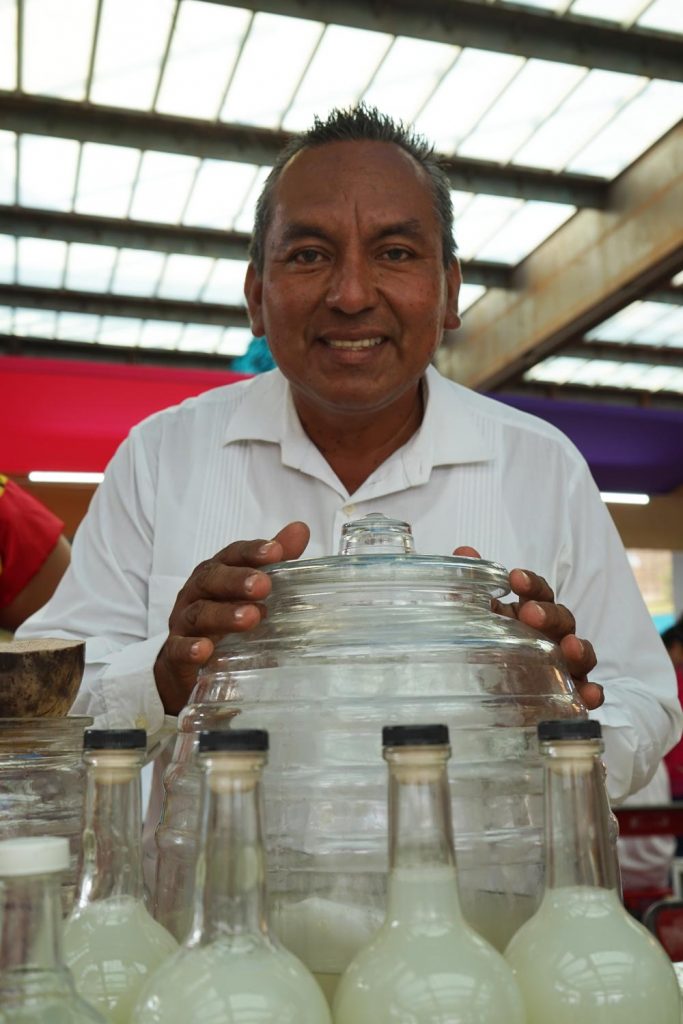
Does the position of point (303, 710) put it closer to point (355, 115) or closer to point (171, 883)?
point (171, 883)

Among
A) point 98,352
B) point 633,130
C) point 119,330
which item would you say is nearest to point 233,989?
point 633,130

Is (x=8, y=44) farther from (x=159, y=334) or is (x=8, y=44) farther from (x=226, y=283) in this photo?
(x=159, y=334)

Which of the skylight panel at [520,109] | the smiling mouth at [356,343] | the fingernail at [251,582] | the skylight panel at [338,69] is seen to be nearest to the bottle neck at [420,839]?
the fingernail at [251,582]

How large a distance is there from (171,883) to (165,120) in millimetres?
5904

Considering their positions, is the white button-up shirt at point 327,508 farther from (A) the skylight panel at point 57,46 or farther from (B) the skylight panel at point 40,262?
(B) the skylight panel at point 40,262

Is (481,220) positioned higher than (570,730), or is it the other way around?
(481,220)

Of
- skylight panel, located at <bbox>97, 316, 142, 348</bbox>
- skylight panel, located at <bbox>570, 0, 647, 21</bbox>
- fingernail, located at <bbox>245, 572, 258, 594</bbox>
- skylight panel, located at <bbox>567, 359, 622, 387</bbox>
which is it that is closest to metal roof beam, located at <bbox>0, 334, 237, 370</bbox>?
skylight panel, located at <bbox>97, 316, 142, 348</bbox>

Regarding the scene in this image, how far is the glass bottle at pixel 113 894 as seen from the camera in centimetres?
44

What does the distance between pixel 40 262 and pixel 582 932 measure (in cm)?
800

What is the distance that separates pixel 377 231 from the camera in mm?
1181

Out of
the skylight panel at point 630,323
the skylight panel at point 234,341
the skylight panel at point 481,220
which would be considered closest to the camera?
the skylight panel at point 481,220

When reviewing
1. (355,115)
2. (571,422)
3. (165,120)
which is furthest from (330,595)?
(165,120)

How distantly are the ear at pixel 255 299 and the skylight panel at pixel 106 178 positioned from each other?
504 centimetres

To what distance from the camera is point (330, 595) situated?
0.62 m
